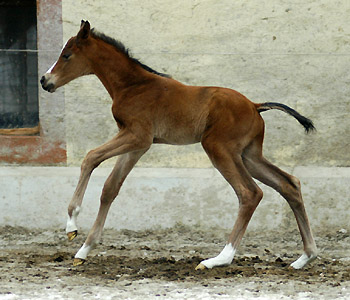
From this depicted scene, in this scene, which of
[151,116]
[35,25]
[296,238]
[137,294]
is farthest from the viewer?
[35,25]

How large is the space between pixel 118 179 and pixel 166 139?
50cm

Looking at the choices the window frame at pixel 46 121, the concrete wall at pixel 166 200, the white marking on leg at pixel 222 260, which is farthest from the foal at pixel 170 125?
the window frame at pixel 46 121

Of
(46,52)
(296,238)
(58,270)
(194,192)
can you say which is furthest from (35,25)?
(296,238)

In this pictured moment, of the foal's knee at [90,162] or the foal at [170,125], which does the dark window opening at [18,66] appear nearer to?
the foal at [170,125]

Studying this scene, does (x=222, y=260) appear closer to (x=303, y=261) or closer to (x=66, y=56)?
(x=303, y=261)

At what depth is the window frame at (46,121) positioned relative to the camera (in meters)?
6.28

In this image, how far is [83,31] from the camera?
482 cm

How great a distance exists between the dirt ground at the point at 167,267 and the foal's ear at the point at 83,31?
1715 millimetres

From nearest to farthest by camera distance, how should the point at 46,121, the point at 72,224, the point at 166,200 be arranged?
1. the point at 72,224
2. the point at 166,200
3. the point at 46,121

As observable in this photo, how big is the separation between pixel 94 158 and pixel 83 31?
0.97 m

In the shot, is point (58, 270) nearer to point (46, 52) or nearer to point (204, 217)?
point (204, 217)

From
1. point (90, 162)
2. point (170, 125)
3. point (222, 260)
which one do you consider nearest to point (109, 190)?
point (90, 162)

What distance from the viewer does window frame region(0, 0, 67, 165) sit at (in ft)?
20.6

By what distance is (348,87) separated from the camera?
627 centimetres
